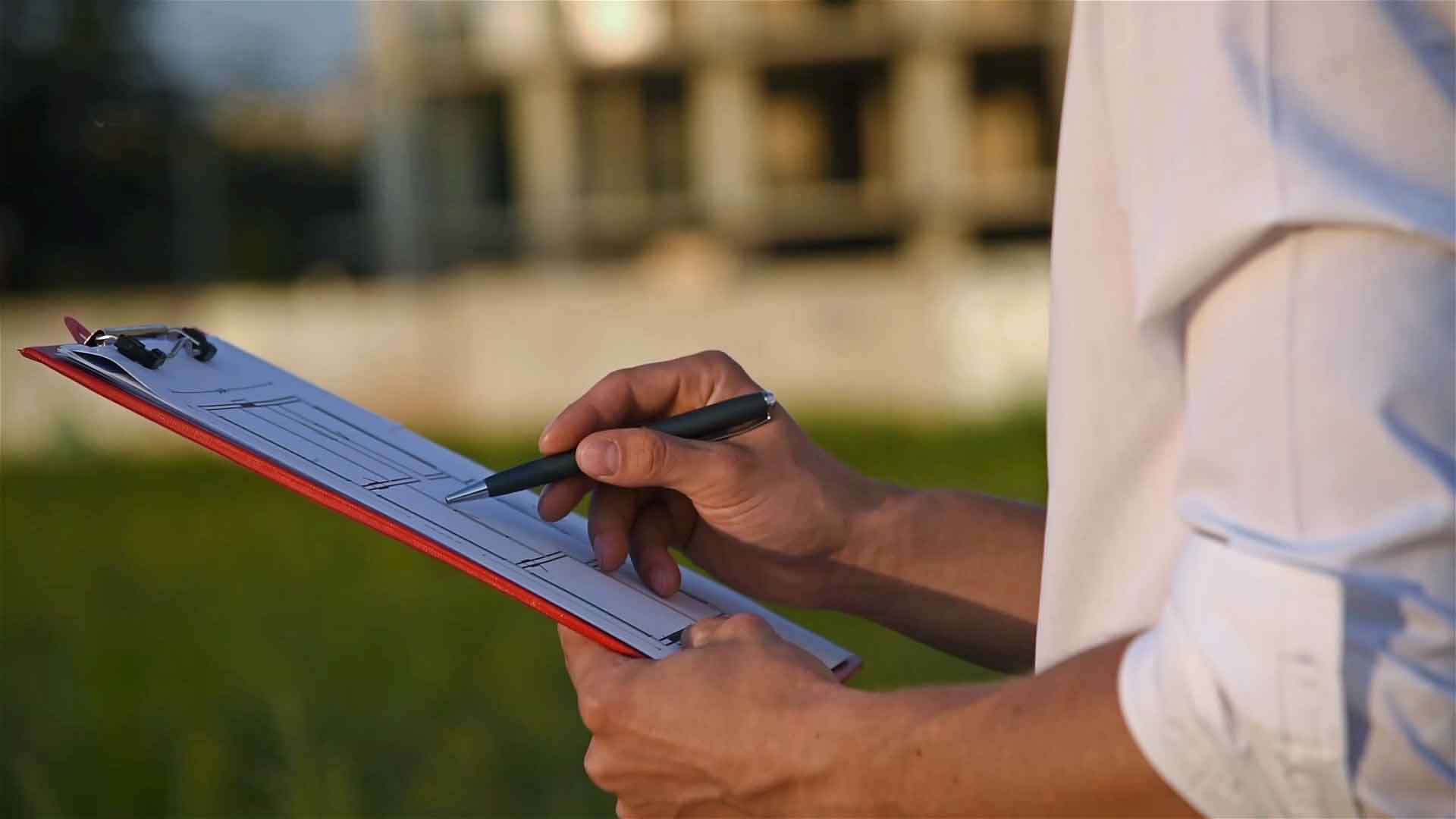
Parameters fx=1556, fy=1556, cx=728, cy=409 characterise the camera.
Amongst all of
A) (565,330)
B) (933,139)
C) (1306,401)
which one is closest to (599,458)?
(1306,401)

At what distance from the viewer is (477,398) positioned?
14.2 m

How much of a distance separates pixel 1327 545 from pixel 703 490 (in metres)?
0.61

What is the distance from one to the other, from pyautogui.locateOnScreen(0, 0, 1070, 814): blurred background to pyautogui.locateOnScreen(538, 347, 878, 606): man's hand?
1.58 m

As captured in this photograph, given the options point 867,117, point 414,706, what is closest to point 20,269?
point 867,117

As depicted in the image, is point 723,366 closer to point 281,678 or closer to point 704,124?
point 281,678

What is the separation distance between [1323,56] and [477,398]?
1369cm

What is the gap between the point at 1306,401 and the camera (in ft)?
2.26

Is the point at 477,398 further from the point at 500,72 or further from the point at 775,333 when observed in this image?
the point at 500,72

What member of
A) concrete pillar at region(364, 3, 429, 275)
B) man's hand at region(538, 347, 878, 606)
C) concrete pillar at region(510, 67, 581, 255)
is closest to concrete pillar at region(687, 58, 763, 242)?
concrete pillar at region(510, 67, 581, 255)

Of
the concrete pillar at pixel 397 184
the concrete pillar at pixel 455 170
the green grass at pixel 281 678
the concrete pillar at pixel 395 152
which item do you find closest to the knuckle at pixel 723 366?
the green grass at pixel 281 678

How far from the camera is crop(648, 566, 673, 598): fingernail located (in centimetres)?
116

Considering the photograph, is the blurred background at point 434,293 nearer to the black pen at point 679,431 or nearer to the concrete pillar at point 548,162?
the concrete pillar at point 548,162

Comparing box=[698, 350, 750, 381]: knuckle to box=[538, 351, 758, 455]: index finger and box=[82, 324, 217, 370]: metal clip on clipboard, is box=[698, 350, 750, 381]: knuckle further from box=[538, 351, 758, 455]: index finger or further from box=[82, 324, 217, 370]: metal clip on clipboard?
box=[82, 324, 217, 370]: metal clip on clipboard

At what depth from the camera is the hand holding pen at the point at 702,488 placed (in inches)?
45.7
